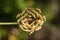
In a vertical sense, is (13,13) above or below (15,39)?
above

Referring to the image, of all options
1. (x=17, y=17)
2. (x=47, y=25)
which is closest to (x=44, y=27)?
(x=47, y=25)

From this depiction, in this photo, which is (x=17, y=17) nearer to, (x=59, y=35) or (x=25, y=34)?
(x=25, y=34)
